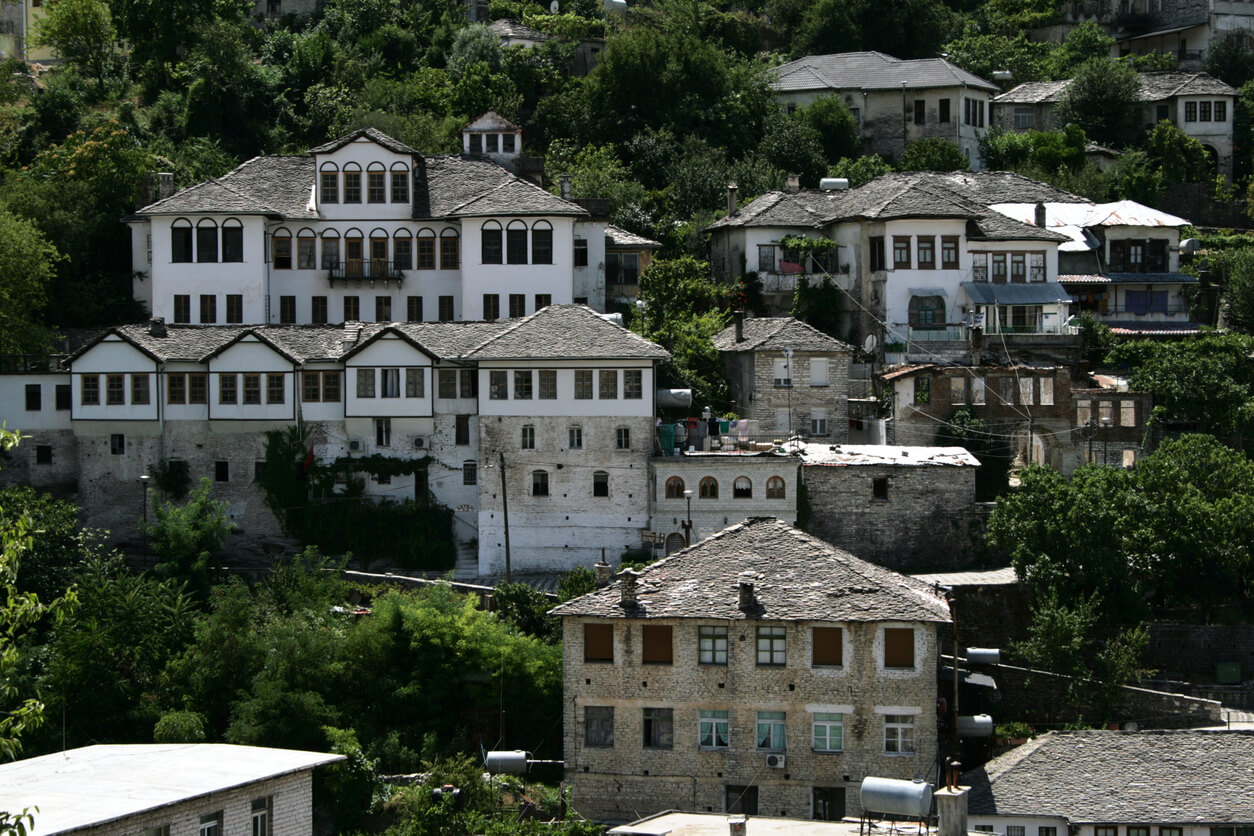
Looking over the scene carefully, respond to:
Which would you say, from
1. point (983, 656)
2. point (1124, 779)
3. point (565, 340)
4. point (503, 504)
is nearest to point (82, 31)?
point (565, 340)

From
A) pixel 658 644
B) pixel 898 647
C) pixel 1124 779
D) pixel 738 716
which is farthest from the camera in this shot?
pixel 658 644

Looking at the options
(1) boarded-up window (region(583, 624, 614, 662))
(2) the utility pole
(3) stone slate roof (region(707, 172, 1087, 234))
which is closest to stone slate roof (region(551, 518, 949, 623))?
(1) boarded-up window (region(583, 624, 614, 662))

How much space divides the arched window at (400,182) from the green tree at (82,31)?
31.0 m

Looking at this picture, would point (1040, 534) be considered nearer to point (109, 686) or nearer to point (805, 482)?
point (805, 482)

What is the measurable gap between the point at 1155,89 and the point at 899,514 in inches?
1701

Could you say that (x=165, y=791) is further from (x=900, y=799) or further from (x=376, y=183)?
(x=376, y=183)

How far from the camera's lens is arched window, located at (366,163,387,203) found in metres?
66.4

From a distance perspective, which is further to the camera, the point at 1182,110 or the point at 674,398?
the point at 1182,110

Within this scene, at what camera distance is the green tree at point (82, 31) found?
92.2 m

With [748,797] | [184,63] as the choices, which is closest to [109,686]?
[748,797]

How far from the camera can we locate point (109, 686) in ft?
165

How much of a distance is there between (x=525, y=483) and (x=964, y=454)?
1314cm

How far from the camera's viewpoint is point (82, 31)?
92.6 m

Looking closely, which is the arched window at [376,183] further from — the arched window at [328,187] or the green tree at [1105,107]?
the green tree at [1105,107]
